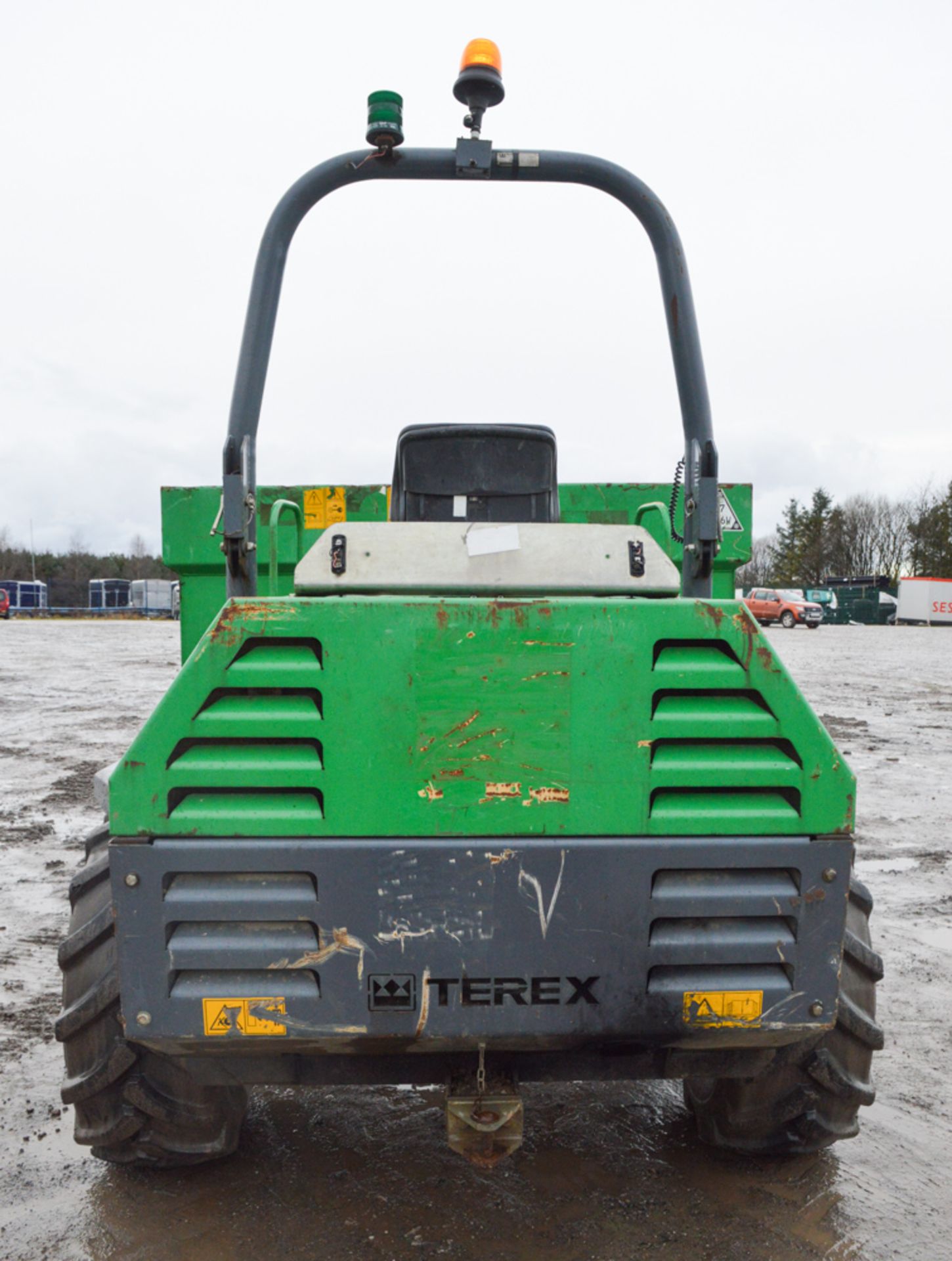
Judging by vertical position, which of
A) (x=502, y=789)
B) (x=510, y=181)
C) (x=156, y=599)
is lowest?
(x=156, y=599)

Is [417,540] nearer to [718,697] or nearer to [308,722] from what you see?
[308,722]

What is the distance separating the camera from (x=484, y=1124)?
2193 mm

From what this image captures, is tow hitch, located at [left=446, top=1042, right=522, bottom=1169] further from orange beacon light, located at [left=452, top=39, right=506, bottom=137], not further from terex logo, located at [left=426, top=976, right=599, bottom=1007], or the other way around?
orange beacon light, located at [left=452, top=39, right=506, bottom=137]

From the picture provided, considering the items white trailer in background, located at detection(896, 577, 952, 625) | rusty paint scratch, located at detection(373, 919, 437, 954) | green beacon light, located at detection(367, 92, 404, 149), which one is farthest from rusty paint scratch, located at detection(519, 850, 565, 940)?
white trailer in background, located at detection(896, 577, 952, 625)

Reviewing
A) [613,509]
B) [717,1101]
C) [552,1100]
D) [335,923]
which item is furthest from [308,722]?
[613,509]

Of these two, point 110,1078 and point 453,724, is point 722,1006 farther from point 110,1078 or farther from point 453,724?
point 110,1078

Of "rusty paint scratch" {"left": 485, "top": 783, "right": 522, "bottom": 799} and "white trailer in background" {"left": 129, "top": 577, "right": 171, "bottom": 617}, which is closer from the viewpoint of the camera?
"rusty paint scratch" {"left": 485, "top": 783, "right": 522, "bottom": 799}

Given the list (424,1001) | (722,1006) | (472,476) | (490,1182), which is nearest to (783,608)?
(472,476)

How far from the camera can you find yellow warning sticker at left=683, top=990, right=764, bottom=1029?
213cm

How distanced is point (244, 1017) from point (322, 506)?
2502 mm

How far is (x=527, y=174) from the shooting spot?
277 centimetres

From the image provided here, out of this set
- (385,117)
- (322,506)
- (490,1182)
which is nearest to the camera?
(385,117)

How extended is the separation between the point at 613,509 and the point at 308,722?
2391 millimetres

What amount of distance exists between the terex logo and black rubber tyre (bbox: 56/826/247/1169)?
778 mm
